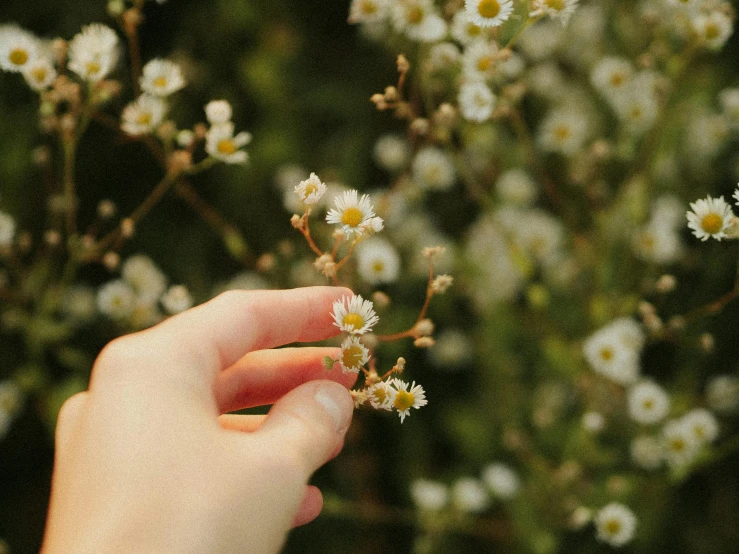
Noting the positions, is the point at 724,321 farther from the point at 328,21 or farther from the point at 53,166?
the point at 53,166

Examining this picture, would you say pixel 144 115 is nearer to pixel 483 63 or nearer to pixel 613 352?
pixel 483 63

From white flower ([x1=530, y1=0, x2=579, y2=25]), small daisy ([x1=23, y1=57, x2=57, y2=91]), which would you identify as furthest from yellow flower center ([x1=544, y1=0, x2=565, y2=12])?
small daisy ([x1=23, y1=57, x2=57, y2=91])

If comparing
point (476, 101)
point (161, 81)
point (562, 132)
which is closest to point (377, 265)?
point (476, 101)

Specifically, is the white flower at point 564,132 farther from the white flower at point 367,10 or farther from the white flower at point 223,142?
the white flower at point 223,142

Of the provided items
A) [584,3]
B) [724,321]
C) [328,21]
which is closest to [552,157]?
[584,3]

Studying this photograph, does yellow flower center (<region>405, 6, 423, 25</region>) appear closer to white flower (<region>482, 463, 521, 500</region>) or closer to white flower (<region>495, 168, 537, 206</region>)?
white flower (<region>495, 168, 537, 206</region>)

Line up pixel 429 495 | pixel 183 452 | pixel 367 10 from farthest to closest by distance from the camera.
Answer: pixel 429 495 → pixel 367 10 → pixel 183 452

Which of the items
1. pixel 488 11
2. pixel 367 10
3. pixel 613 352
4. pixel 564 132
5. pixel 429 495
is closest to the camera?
pixel 488 11
